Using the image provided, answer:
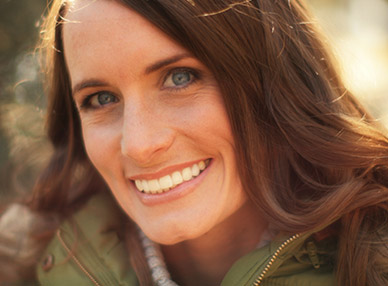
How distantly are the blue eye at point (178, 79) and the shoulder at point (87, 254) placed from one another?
101 cm

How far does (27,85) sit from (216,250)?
6.69 ft

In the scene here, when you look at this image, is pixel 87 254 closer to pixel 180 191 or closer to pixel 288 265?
pixel 180 191

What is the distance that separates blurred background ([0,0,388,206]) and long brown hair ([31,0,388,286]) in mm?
206

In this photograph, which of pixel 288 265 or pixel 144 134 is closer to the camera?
pixel 144 134

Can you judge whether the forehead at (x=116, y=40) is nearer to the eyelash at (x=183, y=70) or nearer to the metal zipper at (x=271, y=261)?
the eyelash at (x=183, y=70)

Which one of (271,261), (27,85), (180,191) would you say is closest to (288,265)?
(271,261)

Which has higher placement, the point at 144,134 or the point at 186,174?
the point at 144,134

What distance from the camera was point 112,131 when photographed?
7.06 ft

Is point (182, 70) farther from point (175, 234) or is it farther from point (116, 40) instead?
point (175, 234)

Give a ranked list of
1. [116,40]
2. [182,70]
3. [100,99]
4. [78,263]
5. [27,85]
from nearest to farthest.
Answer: [116,40], [182,70], [100,99], [78,263], [27,85]

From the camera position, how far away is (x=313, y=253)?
2.13m

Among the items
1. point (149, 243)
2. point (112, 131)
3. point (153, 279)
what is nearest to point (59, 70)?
point (112, 131)

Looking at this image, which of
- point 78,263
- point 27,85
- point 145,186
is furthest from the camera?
point 27,85

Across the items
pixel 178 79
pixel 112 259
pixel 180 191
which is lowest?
pixel 112 259
